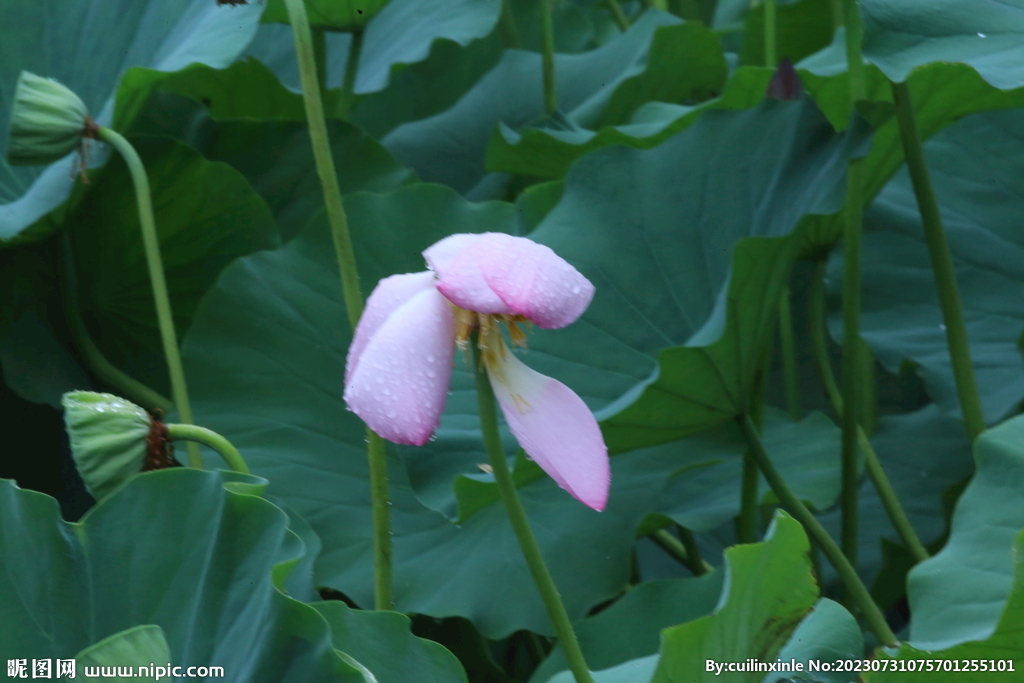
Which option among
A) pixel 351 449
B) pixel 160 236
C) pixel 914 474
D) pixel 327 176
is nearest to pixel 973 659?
pixel 327 176

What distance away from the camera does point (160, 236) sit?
95cm

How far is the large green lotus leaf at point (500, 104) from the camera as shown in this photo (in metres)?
1.21

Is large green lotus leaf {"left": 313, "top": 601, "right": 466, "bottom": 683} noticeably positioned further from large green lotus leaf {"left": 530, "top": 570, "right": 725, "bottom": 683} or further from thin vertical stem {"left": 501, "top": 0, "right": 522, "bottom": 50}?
thin vertical stem {"left": 501, "top": 0, "right": 522, "bottom": 50}

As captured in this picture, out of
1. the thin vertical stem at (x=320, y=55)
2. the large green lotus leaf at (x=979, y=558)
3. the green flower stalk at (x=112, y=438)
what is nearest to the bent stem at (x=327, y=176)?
the green flower stalk at (x=112, y=438)

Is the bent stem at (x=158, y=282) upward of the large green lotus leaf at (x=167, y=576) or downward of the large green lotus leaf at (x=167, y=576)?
upward

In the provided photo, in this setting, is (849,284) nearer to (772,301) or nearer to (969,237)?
(772,301)

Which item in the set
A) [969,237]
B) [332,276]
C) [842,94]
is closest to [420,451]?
[332,276]

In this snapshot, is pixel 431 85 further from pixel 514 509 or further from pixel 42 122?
pixel 514 509

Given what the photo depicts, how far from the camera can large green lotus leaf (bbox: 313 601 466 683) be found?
0.53 m

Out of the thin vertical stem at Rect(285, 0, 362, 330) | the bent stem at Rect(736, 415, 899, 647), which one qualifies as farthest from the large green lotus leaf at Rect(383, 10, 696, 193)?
the thin vertical stem at Rect(285, 0, 362, 330)

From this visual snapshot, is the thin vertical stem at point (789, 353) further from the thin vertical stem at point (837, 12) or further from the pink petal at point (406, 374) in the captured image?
the pink petal at point (406, 374)

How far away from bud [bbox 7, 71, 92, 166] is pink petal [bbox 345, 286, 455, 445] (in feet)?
1.70

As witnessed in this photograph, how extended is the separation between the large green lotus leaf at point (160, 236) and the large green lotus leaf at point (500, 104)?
0.31m

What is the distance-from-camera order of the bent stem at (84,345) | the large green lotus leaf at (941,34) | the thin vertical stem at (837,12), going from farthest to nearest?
the thin vertical stem at (837,12) < the bent stem at (84,345) < the large green lotus leaf at (941,34)
